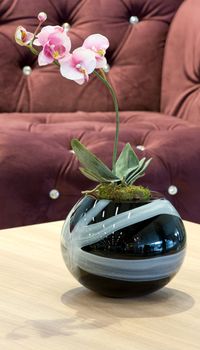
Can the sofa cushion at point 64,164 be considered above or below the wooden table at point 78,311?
below

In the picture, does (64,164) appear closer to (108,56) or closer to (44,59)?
(108,56)

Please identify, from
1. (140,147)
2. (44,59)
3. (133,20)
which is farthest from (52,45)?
(133,20)

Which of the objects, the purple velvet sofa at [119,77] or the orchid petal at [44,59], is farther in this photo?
the purple velvet sofa at [119,77]

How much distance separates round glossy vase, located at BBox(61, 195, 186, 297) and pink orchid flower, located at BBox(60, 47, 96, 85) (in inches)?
6.0

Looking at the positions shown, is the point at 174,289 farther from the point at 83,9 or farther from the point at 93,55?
the point at 83,9

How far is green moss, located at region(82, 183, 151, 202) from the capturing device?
93 centimetres

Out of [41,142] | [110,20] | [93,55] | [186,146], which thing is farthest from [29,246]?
[110,20]

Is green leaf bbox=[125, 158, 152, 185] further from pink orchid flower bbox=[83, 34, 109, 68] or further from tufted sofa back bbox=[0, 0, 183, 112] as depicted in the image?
tufted sofa back bbox=[0, 0, 183, 112]

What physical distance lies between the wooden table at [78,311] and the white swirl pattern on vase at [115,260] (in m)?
0.04

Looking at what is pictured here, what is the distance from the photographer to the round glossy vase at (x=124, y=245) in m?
0.90

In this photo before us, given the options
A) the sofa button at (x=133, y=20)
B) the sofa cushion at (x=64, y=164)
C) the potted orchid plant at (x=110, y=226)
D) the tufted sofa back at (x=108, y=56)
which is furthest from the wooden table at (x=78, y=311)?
the sofa button at (x=133, y=20)

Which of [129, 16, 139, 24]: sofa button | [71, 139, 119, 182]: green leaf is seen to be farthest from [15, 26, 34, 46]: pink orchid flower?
[129, 16, 139, 24]: sofa button

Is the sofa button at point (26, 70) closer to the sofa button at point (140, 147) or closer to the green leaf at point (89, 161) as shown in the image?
the sofa button at point (140, 147)

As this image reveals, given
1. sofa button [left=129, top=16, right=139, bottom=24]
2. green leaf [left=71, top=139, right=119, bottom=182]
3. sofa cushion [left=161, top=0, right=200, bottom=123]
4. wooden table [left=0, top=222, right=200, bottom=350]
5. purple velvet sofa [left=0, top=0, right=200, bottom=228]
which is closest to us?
wooden table [left=0, top=222, right=200, bottom=350]
